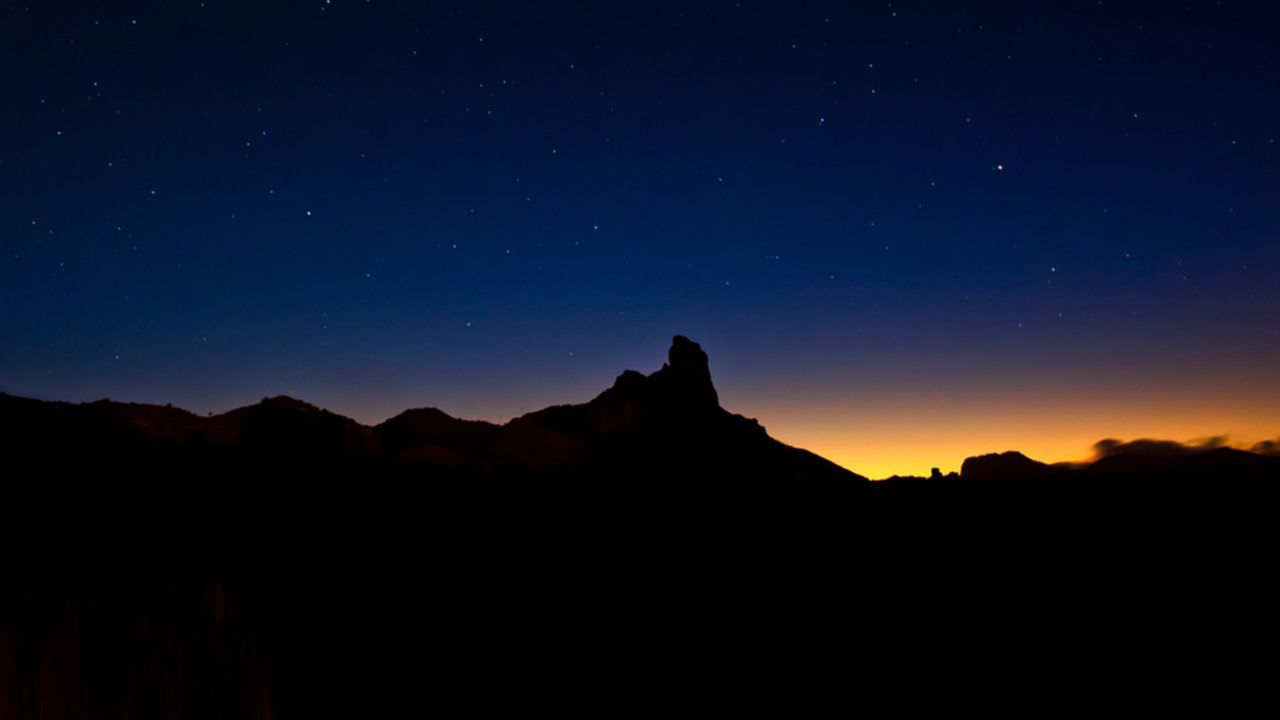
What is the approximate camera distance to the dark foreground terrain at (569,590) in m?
4.38

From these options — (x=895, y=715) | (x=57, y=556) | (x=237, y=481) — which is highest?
(x=237, y=481)

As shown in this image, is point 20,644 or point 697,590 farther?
point 697,590

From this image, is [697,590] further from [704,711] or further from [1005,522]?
[1005,522]

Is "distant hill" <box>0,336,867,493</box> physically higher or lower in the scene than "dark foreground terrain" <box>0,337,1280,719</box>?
higher

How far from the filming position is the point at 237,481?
5.90m

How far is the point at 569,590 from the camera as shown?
24.9 feet

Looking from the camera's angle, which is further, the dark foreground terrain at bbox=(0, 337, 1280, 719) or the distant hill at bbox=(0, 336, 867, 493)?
the distant hill at bbox=(0, 336, 867, 493)

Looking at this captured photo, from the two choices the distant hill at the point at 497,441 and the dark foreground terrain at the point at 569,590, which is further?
the distant hill at the point at 497,441

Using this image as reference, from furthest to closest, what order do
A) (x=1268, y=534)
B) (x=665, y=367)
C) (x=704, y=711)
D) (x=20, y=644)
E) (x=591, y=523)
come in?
(x=665, y=367) → (x=1268, y=534) → (x=591, y=523) → (x=704, y=711) → (x=20, y=644)

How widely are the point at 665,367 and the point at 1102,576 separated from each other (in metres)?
56.1

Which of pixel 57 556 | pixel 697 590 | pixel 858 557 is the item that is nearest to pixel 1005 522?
pixel 858 557

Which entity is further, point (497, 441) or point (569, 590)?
point (497, 441)

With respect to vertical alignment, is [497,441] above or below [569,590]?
above

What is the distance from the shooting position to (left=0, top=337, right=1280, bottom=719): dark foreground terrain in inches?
172
